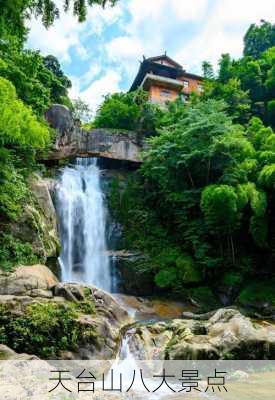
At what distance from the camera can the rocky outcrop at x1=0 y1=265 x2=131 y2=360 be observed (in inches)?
307

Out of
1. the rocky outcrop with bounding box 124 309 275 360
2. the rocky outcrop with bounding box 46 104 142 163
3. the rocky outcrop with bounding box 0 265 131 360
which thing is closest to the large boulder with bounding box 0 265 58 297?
the rocky outcrop with bounding box 0 265 131 360

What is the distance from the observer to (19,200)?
13062 millimetres

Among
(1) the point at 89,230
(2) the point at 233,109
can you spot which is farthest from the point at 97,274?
(2) the point at 233,109

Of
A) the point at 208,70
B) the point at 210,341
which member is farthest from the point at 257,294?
the point at 208,70

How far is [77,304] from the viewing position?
896 cm

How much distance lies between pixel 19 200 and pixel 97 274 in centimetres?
505

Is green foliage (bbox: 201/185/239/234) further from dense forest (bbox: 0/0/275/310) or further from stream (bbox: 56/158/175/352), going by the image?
stream (bbox: 56/158/175/352)

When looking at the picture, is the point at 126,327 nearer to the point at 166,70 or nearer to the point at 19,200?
the point at 19,200

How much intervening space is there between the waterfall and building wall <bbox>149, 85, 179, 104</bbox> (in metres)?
13.5

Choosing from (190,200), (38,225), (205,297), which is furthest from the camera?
(190,200)

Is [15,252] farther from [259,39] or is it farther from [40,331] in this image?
[259,39]

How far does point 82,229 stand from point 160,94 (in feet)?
60.0

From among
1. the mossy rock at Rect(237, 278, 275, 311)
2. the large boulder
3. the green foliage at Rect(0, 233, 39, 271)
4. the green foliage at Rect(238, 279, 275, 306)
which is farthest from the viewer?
the green foliage at Rect(238, 279, 275, 306)

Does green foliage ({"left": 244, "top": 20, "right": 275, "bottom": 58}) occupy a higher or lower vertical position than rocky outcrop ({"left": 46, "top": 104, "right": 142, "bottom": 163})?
higher
